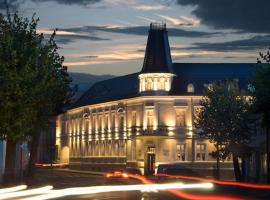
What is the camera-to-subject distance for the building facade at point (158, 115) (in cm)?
10475

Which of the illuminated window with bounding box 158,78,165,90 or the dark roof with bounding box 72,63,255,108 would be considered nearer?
the illuminated window with bounding box 158,78,165,90

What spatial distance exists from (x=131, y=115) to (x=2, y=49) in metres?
67.0

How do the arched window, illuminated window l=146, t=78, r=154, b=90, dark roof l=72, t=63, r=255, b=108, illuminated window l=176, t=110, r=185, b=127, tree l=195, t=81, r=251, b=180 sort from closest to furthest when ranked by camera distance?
1. tree l=195, t=81, r=251, b=180
2. illuminated window l=176, t=110, r=185, b=127
3. illuminated window l=146, t=78, r=154, b=90
4. the arched window
5. dark roof l=72, t=63, r=255, b=108

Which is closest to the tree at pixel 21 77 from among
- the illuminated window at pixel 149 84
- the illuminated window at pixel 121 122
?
the illuminated window at pixel 149 84

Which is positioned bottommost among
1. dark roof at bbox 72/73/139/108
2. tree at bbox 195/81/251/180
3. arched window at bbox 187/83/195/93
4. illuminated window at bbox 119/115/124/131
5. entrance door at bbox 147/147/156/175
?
entrance door at bbox 147/147/156/175

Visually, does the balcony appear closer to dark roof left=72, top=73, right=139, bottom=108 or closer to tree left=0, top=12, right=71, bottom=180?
dark roof left=72, top=73, right=139, bottom=108

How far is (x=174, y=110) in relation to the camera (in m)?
107

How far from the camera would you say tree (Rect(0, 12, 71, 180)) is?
43.8 metres

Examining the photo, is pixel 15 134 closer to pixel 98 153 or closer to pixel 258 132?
pixel 258 132

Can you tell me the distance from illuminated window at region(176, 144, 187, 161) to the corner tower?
27.7 feet

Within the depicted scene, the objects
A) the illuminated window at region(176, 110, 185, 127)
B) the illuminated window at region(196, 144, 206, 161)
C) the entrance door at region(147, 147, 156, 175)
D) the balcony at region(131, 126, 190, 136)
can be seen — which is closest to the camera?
the entrance door at region(147, 147, 156, 175)

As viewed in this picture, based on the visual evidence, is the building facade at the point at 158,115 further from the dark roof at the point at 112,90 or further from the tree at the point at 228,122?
the tree at the point at 228,122

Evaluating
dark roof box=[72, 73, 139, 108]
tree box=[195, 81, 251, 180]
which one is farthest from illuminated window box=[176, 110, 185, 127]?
tree box=[195, 81, 251, 180]

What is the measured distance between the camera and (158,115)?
10575 centimetres
